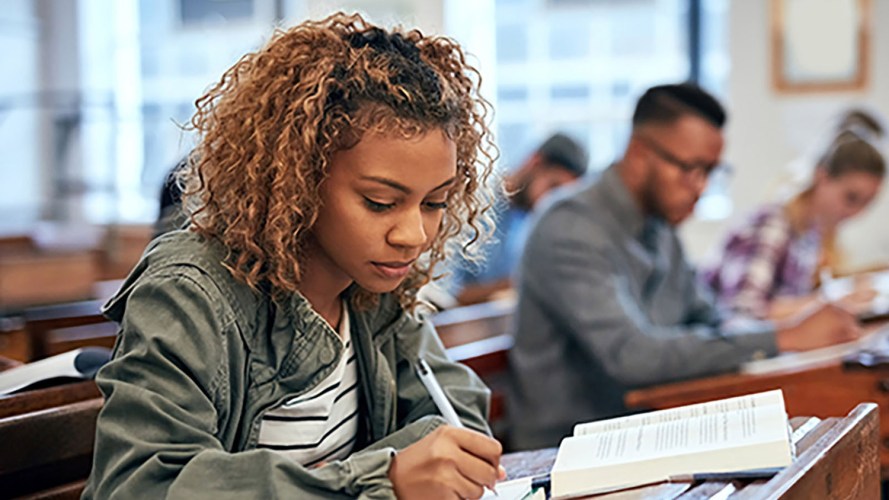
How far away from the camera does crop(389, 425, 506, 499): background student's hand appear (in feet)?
3.59

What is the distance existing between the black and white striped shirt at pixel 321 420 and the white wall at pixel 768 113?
18.0 ft

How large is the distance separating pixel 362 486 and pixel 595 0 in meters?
6.59

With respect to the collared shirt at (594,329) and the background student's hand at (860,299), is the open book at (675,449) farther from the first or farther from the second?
the background student's hand at (860,299)

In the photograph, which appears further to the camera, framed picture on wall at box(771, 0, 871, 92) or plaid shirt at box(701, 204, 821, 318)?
framed picture on wall at box(771, 0, 871, 92)

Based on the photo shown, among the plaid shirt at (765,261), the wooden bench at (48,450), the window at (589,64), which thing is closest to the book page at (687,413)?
the wooden bench at (48,450)

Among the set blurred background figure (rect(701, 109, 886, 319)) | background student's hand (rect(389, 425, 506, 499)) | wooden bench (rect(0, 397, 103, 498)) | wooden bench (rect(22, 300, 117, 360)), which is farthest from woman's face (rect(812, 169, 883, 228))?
background student's hand (rect(389, 425, 506, 499))

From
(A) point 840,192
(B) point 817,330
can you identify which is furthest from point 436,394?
(A) point 840,192

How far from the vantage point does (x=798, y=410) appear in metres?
2.38

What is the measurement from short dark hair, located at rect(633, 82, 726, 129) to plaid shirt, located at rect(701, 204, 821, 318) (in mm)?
920

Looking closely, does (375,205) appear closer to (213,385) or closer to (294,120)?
(294,120)

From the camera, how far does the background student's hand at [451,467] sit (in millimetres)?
1093

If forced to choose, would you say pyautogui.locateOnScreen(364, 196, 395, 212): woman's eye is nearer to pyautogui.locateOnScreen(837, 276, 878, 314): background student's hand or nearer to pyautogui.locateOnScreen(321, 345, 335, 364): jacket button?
pyautogui.locateOnScreen(321, 345, 335, 364): jacket button

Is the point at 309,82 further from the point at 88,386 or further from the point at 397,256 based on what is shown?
the point at 88,386

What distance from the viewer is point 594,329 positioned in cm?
265
